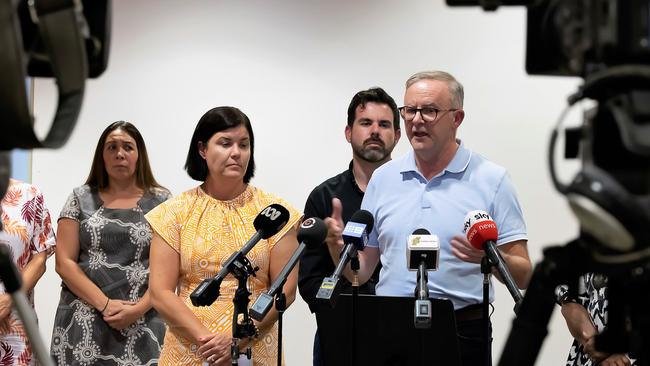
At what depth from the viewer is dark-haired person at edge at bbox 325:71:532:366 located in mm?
3023

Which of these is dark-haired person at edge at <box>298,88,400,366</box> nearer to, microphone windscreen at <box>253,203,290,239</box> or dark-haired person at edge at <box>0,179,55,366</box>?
microphone windscreen at <box>253,203,290,239</box>

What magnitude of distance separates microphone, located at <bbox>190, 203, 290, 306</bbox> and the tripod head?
1.45 m

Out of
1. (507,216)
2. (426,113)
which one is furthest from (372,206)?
(507,216)

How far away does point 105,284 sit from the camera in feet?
14.0

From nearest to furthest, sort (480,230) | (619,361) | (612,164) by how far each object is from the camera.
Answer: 1. (612,164)
2. (480,230)
3. (619,361)

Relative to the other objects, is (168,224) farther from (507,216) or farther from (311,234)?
(507,216)

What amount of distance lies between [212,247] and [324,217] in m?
0.77

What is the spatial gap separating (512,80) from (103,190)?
252 cm

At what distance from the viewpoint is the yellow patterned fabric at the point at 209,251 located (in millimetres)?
3266

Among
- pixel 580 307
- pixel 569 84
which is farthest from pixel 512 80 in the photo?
pixel 580 307

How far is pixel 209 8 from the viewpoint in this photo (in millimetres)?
5594

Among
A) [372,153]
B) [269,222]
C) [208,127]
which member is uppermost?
[208,127]

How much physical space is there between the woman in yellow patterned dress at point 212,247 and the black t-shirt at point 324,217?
0.39 meters

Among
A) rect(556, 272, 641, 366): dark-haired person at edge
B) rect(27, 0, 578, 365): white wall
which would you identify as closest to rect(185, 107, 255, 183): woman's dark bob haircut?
rect(556, 272, 641, 366): dark-haired person at edge
